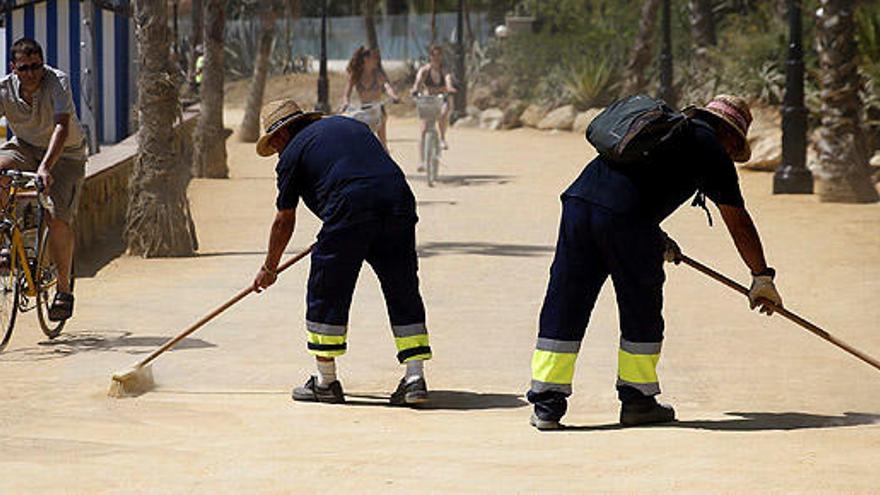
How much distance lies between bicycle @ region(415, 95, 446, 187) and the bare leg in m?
11.5

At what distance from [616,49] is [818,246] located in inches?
952

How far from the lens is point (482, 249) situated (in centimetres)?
1588

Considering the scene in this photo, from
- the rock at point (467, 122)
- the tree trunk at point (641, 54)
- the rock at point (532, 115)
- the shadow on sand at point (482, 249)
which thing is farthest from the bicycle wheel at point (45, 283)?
the rock at point (467, 122)

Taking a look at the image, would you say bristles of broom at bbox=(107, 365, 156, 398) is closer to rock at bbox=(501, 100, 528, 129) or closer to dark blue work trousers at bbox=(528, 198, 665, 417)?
dark blue work trousers at bbox=(528, 198, 665, 417)

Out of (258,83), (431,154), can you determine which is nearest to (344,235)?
(431,154)

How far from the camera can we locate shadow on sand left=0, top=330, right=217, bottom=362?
10406mm

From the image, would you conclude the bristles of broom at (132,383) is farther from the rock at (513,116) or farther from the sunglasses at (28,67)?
the rock at (513,116)

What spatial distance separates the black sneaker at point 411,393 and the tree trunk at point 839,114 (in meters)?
12.6

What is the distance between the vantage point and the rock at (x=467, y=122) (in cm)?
4038

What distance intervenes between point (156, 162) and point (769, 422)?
8.53 meters

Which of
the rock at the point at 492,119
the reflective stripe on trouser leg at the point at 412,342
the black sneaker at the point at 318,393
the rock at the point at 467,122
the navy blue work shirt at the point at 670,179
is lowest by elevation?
the rock at the point at 467,122

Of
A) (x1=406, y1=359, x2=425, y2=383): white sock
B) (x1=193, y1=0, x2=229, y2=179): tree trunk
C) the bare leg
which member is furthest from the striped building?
(x1=406, y1=359, x2=425, y2=383): white sock

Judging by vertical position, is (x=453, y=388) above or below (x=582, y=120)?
above

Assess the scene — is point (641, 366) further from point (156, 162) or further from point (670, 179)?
point (156, 162)
